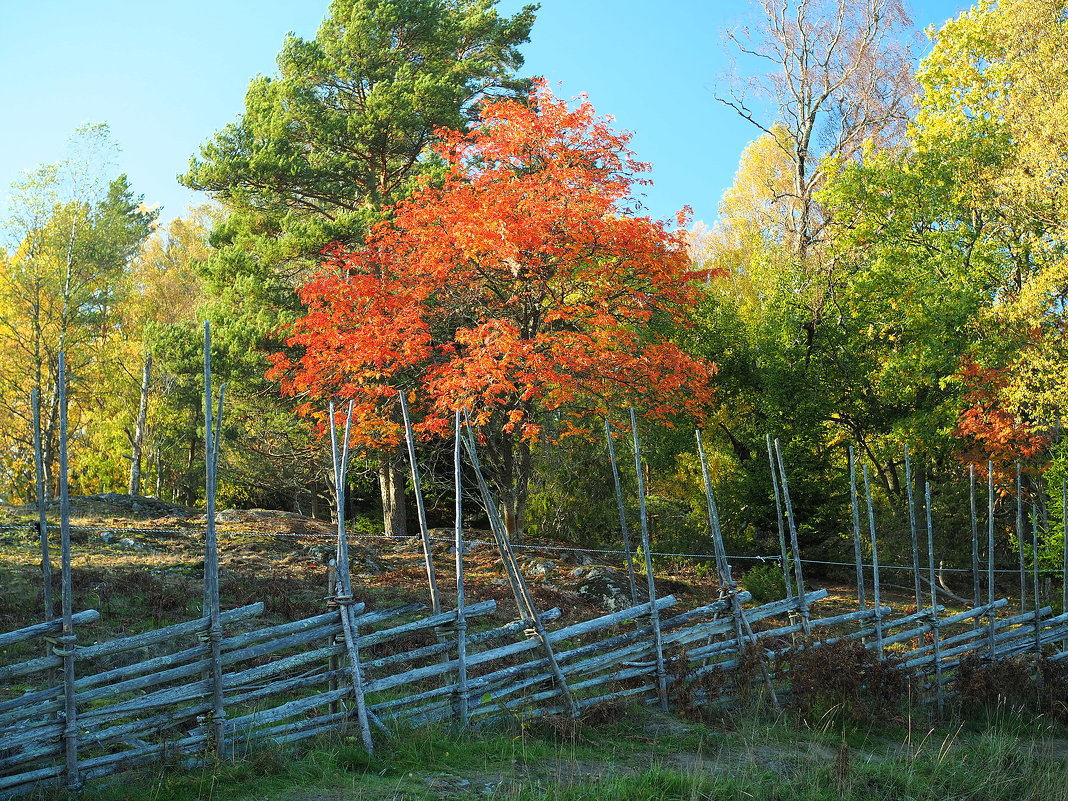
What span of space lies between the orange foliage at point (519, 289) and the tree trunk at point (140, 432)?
7.58 m

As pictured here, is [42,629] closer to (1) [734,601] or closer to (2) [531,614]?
(2) [531,614]

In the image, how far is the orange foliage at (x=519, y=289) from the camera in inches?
420

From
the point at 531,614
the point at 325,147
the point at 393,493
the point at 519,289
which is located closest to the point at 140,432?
the point at 393,493

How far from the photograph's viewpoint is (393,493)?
14.6 metres

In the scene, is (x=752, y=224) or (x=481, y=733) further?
(x=752, y=224)

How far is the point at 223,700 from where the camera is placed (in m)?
5.00

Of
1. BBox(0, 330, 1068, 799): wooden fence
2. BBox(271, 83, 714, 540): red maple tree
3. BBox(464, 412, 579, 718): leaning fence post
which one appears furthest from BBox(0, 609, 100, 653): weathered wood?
BBox(271, 83, 714, 540): red maple tree

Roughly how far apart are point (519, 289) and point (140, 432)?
10.6 metres

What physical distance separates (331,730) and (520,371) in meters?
6.29

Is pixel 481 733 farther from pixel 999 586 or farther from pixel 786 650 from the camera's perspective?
pixel 999 586

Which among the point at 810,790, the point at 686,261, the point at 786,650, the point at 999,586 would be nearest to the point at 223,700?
the point at 810,790

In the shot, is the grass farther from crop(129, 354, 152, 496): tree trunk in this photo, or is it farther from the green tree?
crop(129, 354, 152, 496): tree trunk

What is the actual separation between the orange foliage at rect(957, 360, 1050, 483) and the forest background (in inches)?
1.6

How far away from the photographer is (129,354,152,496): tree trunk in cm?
1820
